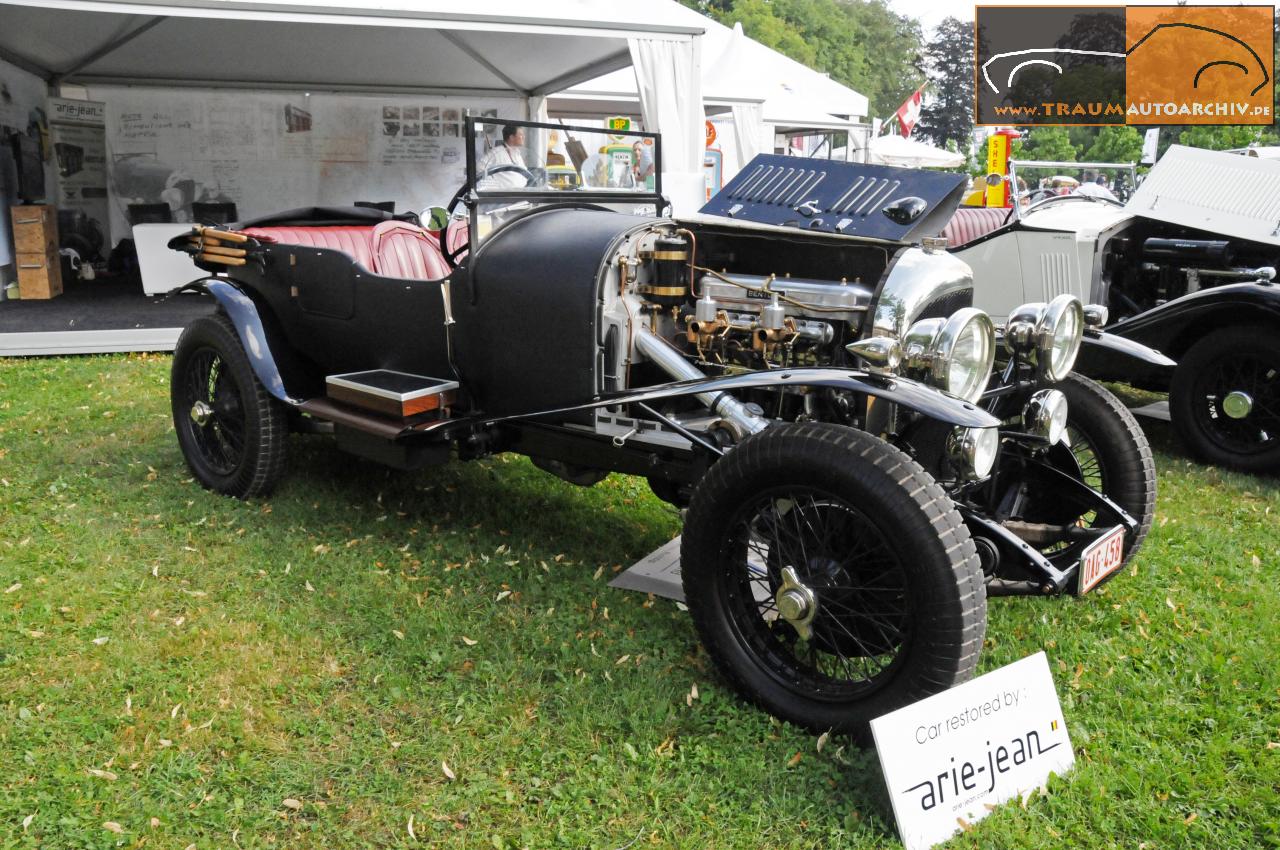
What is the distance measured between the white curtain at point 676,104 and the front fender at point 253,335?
4312mm

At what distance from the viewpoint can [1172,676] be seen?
113 inches

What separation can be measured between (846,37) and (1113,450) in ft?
209

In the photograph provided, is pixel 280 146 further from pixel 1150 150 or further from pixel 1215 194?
pixel 1215 194

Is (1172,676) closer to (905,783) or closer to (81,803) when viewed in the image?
(905,783)

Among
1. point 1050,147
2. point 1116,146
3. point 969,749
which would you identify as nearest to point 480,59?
point 969,749

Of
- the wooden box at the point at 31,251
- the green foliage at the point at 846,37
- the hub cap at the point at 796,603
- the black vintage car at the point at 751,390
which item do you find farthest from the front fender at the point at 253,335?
the green foliage at the point at 846,37

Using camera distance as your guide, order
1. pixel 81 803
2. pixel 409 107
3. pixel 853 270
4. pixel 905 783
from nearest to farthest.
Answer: pixel 905 783
pixel 81 803
pixel 853 270
pixel 409 107

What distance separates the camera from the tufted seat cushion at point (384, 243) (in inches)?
167

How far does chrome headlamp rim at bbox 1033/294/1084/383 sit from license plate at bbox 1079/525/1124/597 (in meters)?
0.50

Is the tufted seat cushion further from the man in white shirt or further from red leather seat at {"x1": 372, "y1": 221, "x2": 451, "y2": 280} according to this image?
the man in white shirt

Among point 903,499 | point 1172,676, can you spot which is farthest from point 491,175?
point 1172,676

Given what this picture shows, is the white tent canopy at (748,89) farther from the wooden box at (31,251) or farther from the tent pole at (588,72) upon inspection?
the wooden box at (31,251)

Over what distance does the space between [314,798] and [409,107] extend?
34.7ft

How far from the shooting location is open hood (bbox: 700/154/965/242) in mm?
2938
